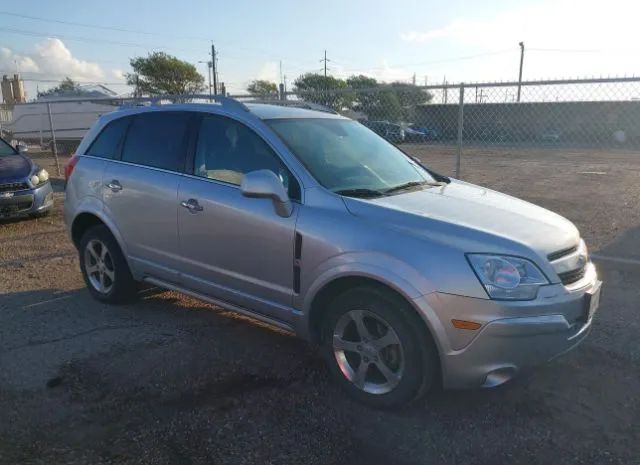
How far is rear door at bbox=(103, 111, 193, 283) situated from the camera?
14.0 ft

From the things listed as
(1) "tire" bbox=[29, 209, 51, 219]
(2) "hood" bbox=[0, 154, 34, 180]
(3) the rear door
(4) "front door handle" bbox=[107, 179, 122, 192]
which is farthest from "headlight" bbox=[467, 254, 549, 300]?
(1) "tire" bbox=[29, 209, 51, 219]

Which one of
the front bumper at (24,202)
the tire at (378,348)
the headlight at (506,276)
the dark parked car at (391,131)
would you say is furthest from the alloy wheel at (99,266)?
the dark parked car at (391,131)

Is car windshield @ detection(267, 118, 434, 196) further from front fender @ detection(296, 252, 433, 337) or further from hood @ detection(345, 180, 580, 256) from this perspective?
front fender @ detection(296, 252, 433, 337)

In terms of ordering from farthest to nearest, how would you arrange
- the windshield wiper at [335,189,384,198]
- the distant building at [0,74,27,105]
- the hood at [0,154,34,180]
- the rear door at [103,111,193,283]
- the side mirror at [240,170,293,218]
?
the distant building at [0,74,27,105], the hood at [0,154,34,180], the rear door at [103,111,193,283], the windshield wiper at [335,189,384,198], the side mirror at [240,170,293,218]

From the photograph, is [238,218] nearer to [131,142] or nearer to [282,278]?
[282,278]

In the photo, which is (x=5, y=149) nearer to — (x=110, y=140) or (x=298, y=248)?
(x=110, y=140)

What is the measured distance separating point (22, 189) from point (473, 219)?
756 centimetres

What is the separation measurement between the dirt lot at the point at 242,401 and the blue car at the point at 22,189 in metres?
3.71

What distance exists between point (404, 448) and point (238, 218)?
1818 millimetres

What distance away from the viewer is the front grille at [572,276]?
308cm

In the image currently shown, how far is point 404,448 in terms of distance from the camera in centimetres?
288

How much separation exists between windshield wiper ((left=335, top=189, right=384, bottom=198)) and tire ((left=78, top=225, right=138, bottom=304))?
2.41m

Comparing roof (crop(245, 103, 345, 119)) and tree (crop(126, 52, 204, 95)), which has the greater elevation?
tree (crop(126, 52, 204, 95))

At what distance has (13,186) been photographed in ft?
27.1
